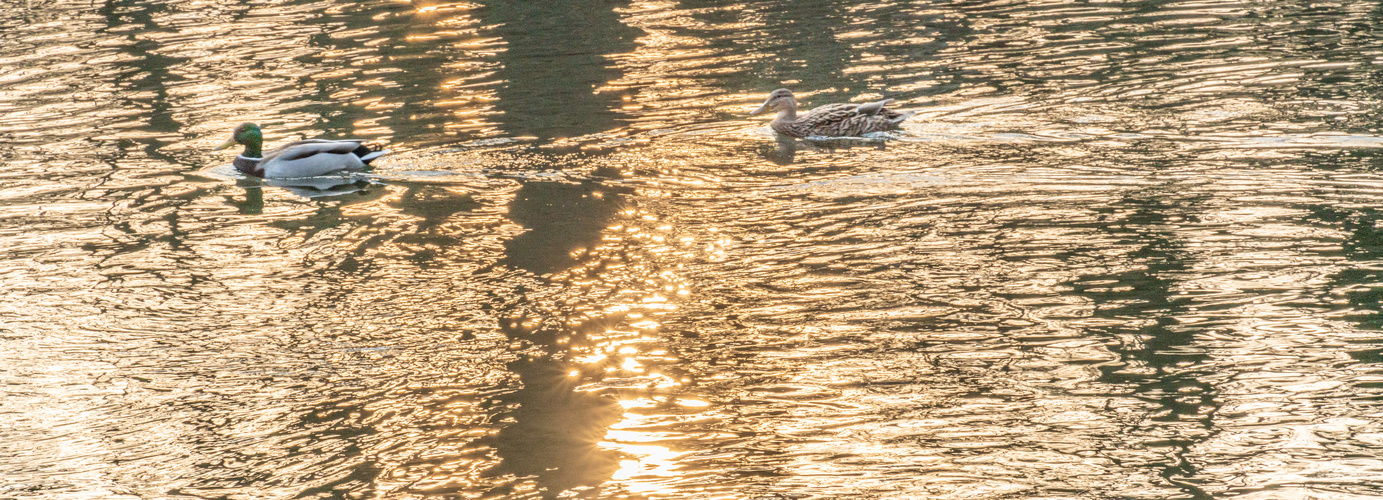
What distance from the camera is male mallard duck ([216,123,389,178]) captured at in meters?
13.3

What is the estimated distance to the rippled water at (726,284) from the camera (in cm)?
688

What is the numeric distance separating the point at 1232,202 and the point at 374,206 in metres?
7.30

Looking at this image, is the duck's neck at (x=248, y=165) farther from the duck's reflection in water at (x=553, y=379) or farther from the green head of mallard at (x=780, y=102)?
the green head of mallard at (x=780, y=102)

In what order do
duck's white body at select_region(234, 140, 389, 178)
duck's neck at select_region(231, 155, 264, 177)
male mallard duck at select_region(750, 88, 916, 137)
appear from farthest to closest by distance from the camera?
Answer: 1. duck's neck at select_region(231, 155, 264, 177)
2. male mallard duck at select_region(750, 88, 916, 137)
3. duck's white body at select_region(234, 140, 389, 178)

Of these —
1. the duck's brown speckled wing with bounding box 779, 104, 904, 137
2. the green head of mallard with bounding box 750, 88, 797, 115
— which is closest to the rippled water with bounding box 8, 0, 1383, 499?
the duck's brown speckled wing with bounding box 779, 104, 904, 137

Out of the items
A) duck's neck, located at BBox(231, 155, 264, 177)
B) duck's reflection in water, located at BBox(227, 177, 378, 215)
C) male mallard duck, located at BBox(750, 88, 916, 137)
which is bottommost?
duck's reflection in water, located at BBox(227, 177, 378, 215)

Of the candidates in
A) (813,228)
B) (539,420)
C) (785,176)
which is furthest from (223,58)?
(539,420)

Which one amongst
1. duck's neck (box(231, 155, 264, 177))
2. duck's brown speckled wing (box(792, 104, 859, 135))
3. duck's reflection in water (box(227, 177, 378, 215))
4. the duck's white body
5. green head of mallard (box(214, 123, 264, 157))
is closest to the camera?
duck's reflection in water (box(227, 177, 378, 215))

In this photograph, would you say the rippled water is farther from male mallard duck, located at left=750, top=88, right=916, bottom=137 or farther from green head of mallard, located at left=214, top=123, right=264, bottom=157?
green head of mallard, located at left=214, top=123, right=264, bottom=157

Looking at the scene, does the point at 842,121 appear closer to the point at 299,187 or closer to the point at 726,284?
the point at 726,284

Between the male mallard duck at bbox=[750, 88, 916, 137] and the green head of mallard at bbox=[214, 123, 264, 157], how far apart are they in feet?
16.9

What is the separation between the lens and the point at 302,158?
13594mm

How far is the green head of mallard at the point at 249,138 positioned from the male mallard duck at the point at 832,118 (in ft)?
16.9

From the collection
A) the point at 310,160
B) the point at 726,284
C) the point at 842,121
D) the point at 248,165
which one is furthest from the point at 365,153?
the point at 726,284
